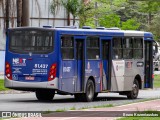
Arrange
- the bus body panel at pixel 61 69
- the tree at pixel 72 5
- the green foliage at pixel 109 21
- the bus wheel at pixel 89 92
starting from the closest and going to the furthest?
the bus body panel at pixel 61 69 → the bus wheel at pixel 89 92 → the tree at pixel 72 5 → the green foliage at pixel 109 21

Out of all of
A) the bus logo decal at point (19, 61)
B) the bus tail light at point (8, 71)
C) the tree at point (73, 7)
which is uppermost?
the tree at point (73, 7)

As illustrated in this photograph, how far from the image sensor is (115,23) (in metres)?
60.9

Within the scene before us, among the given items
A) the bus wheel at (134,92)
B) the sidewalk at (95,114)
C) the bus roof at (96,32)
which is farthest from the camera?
the bus wheel at (134,92)

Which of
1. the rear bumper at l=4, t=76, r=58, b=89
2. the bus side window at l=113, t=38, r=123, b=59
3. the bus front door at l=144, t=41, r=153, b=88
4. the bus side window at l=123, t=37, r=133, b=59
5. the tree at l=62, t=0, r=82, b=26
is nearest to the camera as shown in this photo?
the rear bumper at l=4, t=76, r=58, b=89

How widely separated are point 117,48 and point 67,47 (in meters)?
3.53

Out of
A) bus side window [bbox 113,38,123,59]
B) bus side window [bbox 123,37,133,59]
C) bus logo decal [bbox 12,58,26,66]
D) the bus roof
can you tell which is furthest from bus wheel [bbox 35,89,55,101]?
bus side window [bbox 123,37,133,59]

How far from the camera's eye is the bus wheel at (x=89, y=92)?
28636 millimetres

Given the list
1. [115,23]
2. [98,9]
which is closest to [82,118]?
[115,23]

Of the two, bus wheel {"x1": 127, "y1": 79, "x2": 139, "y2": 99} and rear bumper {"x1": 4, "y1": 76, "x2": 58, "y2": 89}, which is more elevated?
rear bumper {"x1": 4, "y1": 76, "x2": 58, "y2": 89}

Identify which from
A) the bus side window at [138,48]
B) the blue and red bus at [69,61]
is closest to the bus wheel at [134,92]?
the blue and red bus at [69,61]

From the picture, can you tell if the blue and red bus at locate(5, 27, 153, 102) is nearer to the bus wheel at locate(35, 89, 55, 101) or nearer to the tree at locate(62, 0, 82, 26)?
the bus wheel at locate(35, 89, 55, 101)

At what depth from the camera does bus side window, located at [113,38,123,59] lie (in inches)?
1198

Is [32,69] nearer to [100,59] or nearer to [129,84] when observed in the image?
[100,59]

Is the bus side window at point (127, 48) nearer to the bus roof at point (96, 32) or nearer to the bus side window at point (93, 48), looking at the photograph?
the bus roof at point (96, 32)
